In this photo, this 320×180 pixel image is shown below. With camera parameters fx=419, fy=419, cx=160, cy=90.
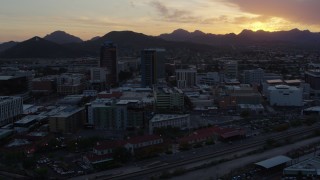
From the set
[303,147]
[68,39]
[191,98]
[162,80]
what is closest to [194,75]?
[162,80]

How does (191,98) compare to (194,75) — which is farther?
(194,75)

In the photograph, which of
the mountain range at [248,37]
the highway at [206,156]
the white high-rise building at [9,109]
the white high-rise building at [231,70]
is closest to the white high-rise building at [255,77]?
the white high-rise building at [231,70]

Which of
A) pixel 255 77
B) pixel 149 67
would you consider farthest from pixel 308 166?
pixel 255 77

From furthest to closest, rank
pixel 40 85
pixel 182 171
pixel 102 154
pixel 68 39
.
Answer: pixel 68 39
pixel 40 85
pixel 102 154
pixel 182 171

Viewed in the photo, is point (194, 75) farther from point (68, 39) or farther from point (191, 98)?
point (68, 39)

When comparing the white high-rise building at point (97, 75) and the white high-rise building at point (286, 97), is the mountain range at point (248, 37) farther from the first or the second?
the white high-rise building at point (286, 97)

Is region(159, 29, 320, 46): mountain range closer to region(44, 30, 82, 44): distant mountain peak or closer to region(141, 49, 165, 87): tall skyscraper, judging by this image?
region(44, 30, 82, 44): distant mountain peak
